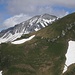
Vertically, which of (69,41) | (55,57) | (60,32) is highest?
(60,32)

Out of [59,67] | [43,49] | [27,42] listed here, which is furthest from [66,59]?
[27,42]

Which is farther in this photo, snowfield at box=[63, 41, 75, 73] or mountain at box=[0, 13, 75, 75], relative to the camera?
snowfield at box=[63, 41, 75, 73]

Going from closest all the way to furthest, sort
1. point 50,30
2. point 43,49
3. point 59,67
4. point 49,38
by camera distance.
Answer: point 59,67, point 43,49, point 49,38, point 50,30

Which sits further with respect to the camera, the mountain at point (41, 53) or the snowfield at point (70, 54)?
the snowfield at point (70, 54)

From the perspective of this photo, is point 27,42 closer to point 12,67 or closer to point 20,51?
point 20,51

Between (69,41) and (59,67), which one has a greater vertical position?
(69,41)

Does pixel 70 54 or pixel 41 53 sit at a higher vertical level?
pixel 41 53

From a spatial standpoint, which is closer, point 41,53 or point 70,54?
point 70,54

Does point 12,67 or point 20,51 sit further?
point 20,51
